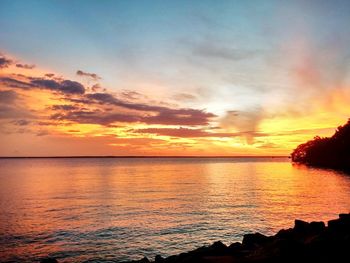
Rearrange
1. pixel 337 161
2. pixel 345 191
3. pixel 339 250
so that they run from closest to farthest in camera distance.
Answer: pixel 339 250 → pixel 345 191 → pixel 337 161

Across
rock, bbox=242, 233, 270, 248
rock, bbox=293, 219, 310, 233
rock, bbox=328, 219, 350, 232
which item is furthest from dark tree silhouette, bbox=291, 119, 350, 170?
rock, bbox=328, 219, 350, 232

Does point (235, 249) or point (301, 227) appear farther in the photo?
point (301, 227)

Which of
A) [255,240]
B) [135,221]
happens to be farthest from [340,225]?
[135,221]

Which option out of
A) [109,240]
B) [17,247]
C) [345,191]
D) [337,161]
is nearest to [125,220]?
[109,240]

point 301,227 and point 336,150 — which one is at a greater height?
point 336,150

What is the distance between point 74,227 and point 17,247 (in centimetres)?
932

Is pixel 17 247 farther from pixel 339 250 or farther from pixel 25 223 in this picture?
pixel 339 250

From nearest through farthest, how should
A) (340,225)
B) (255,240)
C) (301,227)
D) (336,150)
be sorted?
(340,225) → (301,227) → (255,240) → (336,150)

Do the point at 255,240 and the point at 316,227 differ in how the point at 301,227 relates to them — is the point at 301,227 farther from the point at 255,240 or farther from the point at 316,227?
the point at 255,240

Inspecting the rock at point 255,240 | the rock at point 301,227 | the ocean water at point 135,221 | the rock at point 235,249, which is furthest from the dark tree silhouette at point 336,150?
the rock at point 235,249

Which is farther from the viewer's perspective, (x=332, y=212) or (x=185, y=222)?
(x=332, y=212)

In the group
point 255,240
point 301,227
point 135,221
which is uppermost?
point 301,227

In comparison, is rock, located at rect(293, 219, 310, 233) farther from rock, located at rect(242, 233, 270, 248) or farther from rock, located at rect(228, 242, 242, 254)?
rock, located at rect(228, 242, 242, 254)

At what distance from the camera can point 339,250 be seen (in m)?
13.7
